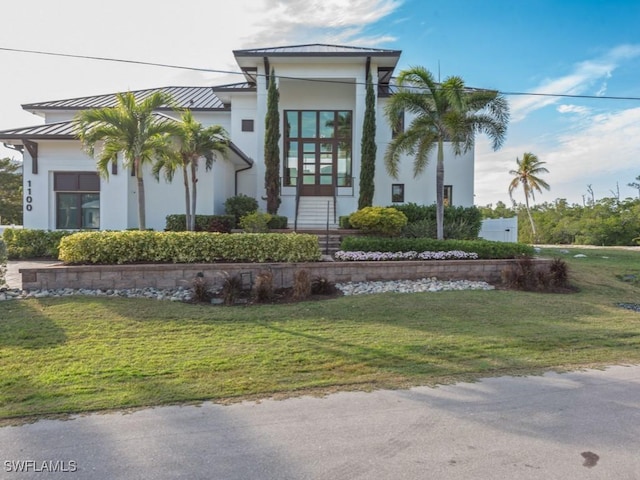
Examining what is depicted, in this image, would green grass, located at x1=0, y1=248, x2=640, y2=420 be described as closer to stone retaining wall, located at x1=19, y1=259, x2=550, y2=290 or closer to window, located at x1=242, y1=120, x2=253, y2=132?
stone retaining wall, located at x1=19, y1=259, x2=550, y2=290

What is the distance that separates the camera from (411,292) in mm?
9508

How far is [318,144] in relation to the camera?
20156 millimetres

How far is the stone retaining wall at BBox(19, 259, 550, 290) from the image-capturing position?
9070 mm

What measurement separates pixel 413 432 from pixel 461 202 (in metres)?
18.0

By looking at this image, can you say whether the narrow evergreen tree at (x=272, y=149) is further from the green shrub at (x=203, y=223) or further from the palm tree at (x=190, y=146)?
the palm tree at (x=190, y=146)

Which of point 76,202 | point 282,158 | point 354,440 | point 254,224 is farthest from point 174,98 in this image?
point 354,440

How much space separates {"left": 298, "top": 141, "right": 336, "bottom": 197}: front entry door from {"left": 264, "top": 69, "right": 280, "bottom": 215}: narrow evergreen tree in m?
2.26

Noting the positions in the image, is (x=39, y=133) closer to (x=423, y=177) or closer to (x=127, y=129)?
(x=127, y=129)

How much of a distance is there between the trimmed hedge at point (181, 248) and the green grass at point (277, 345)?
1682mm

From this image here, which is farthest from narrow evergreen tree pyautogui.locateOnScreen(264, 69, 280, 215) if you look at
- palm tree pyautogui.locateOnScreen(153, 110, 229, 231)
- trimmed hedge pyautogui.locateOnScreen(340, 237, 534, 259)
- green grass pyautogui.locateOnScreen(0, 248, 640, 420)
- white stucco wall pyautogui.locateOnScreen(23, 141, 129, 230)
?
green grass pyautogui.locateOnScreen(0, 248, 640, 420)

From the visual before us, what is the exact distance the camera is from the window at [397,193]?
65.5 ft

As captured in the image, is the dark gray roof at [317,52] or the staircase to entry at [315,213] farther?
the dark gray roof at [317,52]

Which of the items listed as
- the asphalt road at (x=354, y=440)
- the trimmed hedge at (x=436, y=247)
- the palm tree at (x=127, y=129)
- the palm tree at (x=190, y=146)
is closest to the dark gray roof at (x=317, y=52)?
the palm tree at (x=190, y=146)

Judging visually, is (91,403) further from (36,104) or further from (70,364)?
(36,104)
